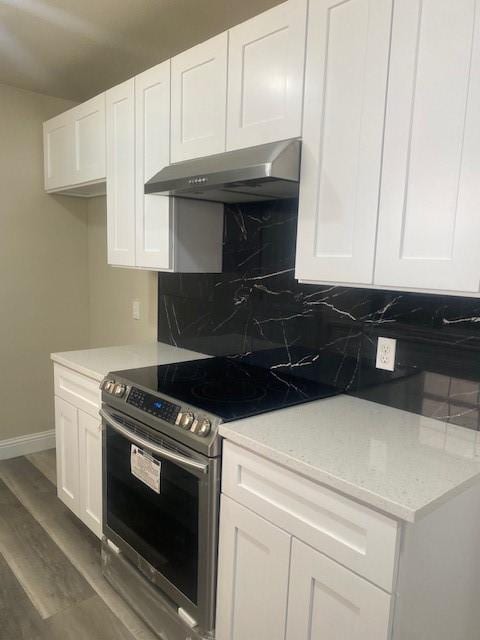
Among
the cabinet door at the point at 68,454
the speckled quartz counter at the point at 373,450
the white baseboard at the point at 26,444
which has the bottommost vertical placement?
the white baseboard at the point at 26,444

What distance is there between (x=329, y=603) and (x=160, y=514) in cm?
77

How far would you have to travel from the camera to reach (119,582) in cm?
208

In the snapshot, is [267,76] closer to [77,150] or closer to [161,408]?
[161,408]

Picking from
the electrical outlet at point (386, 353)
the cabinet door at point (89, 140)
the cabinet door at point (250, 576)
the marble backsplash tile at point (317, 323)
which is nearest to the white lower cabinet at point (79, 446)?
the marble backsplash tile at point (317, 323)

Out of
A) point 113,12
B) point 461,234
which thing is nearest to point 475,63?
point 461,234

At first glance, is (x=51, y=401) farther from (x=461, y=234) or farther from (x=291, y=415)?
(x=461, y=234)

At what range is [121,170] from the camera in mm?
2430

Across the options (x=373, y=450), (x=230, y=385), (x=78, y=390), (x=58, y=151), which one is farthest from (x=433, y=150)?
(x=58, y=151)

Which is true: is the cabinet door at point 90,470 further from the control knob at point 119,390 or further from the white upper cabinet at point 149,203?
the white upper cabinet at point 149,203

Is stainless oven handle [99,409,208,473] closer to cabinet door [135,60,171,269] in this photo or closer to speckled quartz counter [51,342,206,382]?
speckled quartz counter [51,342,206,382]

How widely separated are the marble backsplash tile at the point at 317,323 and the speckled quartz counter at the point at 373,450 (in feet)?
0.37

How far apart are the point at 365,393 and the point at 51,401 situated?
2636 mm

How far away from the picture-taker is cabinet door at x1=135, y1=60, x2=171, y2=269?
212 centimetres

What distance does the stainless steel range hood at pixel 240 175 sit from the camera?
1.53 metres
